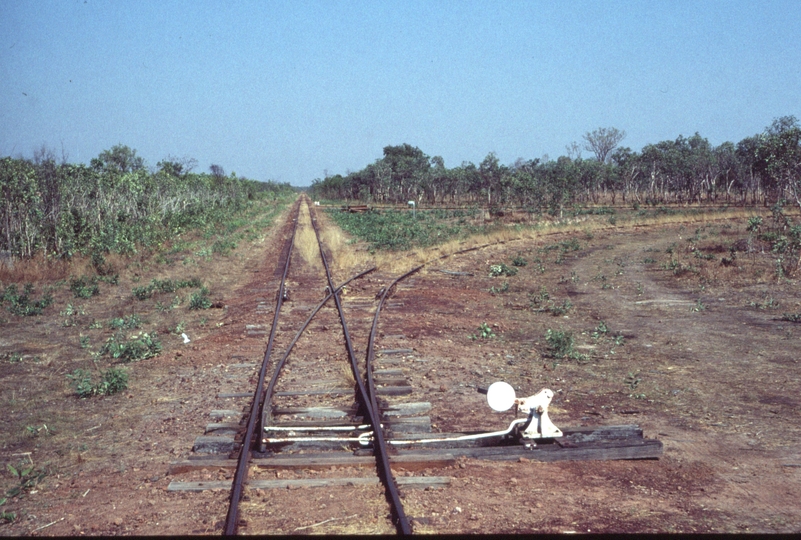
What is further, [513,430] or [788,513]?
[513,430]

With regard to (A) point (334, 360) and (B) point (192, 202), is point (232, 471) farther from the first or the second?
(B) point (192, 202)

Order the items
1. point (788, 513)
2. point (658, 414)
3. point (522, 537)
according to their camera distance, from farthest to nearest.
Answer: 1. point (658, 414)
2. point (788, 513)
3. point (522, 537)

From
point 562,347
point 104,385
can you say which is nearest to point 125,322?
point 104,385

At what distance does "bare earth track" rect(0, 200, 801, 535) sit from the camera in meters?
4.89

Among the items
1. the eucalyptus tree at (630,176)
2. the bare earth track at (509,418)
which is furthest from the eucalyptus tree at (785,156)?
the eucalyptus tree at (630,176)

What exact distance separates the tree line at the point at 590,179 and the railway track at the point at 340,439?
36230 mm

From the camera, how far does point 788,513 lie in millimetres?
4863

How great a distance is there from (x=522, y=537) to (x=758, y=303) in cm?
1188

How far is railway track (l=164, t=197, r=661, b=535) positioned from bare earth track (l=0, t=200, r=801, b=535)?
0.10 meters

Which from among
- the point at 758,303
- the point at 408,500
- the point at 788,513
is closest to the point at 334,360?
the point at 408,500

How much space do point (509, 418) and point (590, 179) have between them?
61.3 metres

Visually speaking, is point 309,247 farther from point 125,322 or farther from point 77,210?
point 125,322

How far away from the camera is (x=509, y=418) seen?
7309mm

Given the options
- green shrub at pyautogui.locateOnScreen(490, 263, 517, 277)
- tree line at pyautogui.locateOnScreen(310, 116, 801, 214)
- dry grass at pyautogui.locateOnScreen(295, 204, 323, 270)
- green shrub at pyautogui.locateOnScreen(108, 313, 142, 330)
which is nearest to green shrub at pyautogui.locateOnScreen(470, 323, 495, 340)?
green shrub at pyautogui.locateOnScreen(108, 313, 142, 330)
